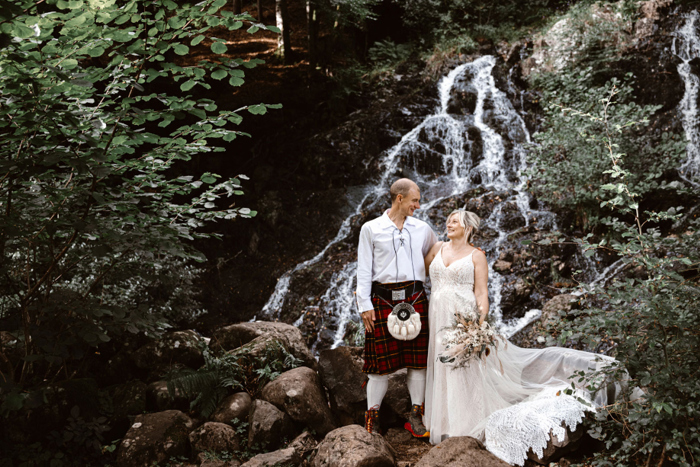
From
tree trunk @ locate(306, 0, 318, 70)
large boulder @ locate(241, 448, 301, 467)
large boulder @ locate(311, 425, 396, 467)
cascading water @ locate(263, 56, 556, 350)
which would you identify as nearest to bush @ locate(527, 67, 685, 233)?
cascading water @ locate(263, 56, 556, 350)

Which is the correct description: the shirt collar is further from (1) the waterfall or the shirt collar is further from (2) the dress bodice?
(1) the waterfall

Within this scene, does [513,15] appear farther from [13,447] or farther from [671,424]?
[13,447]

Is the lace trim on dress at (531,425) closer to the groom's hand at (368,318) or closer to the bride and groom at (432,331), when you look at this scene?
the bride and groom at (432,331)

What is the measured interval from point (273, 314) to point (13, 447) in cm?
621

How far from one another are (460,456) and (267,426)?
1.85m

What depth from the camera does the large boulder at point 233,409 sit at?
448 centimetres

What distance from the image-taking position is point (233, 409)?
4531 mm

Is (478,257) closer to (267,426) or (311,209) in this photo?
(267,426)

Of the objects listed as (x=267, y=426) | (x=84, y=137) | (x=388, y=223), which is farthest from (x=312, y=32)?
(x=267, y=426)

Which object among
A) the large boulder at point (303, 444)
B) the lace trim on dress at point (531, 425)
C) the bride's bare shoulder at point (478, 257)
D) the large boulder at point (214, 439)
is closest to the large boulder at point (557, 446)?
the lace trim on dress at point (531, 425)

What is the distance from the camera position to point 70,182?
3713mm

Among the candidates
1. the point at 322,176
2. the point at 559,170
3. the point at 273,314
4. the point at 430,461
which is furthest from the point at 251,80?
the point at 430,461

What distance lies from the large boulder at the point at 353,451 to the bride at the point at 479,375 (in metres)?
0.69

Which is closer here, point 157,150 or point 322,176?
point 157,150
